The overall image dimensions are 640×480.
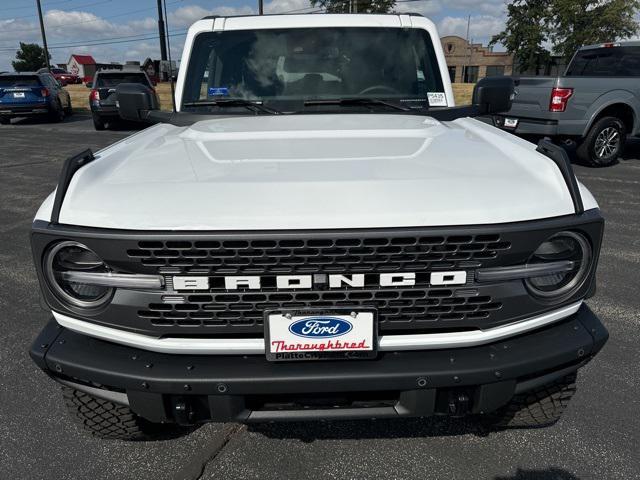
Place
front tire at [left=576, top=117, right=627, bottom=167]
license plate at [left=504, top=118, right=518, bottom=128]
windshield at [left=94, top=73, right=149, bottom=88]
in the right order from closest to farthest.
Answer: front tire at [left=576, top=117, right=627, bottom=167] < license plate at [left=504, top=118, right=518, bottom=128] < windshield at [left=94, top=73, right=149, bottom=88]

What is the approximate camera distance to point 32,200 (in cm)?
729

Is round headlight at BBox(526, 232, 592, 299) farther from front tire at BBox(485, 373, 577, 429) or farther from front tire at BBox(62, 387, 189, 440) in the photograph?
front tire at BBox(62, 387, 189, 440)

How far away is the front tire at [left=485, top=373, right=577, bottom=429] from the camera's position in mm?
2139

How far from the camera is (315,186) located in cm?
172

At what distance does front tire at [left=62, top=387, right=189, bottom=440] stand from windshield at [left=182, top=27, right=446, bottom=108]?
187 cm

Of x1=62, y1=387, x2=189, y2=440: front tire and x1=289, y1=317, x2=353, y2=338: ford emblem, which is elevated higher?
x1=289, y1=317, x2=353, y2=338: ford emblem

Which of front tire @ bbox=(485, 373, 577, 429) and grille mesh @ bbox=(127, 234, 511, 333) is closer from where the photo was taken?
grille mesh @ bbox=(127, 234, 511, 333)

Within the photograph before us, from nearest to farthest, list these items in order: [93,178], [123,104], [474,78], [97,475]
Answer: [93,178] < [97,475] < [123,104] < [474,78]

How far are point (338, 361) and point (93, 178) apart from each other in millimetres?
1132

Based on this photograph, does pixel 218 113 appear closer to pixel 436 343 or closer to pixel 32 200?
pixel 436 343

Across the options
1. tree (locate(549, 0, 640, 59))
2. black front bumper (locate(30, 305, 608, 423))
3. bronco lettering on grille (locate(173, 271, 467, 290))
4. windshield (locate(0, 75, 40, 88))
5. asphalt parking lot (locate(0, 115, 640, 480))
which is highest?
tree (locate(549, 0, 640, 59))

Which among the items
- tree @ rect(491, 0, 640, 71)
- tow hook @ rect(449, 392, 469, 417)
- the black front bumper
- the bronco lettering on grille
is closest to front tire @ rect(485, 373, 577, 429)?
the black front bumper

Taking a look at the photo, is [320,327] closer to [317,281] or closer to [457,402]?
[317,281]

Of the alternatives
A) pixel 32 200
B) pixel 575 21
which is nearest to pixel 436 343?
pixel 32 200
